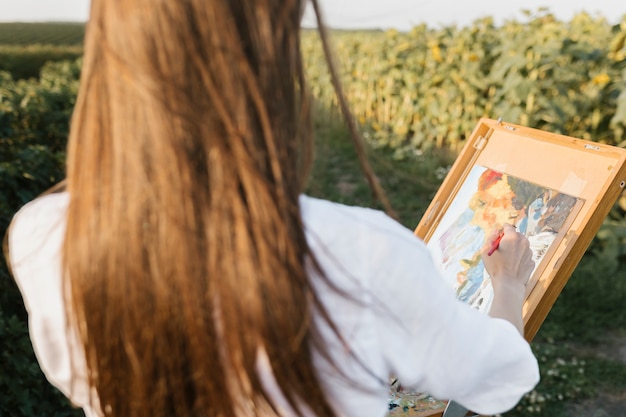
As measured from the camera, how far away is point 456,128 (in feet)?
18.5

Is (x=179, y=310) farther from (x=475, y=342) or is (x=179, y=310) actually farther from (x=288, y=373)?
(x=475, y=342)

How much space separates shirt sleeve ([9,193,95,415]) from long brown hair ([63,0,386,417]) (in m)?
0.07

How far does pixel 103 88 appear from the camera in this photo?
32.3 inches

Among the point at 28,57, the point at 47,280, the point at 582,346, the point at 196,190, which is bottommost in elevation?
the point at 28,57

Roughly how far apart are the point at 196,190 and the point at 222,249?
7 centimetres

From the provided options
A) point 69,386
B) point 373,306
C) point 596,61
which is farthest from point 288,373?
point 596,61

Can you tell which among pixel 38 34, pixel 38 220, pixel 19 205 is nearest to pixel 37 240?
pixel 38 220

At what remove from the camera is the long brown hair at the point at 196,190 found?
782 millimetres

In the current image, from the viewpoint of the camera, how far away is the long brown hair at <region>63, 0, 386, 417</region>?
2.56ft

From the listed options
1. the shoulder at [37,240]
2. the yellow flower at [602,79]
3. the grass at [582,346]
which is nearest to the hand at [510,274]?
the shoulder at [37,240]

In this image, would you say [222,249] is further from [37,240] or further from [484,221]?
[484,221]

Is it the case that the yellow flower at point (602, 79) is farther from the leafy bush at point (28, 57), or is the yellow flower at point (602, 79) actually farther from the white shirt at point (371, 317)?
the leafy bush at point (28, 57)

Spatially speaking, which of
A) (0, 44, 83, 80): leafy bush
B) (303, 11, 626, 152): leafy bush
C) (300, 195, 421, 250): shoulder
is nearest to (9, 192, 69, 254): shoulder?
(300, 195, 421, 250): shoulder

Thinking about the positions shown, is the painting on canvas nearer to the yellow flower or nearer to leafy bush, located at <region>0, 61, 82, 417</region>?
leafy bush, located at <region>0, 61, 82, 417</region>
